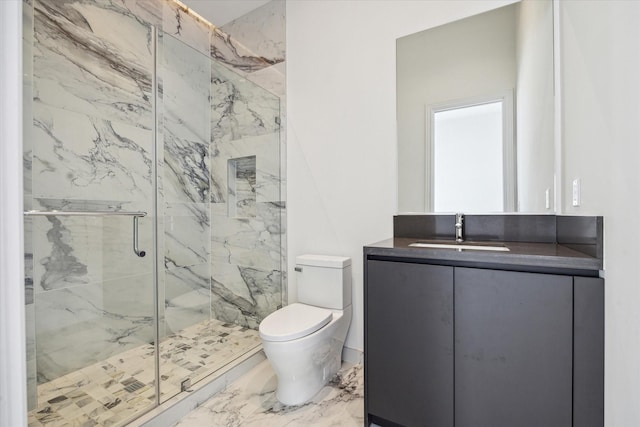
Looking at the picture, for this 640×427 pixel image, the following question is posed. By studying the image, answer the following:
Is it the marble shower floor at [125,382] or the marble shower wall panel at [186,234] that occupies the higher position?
the marble shower wall panel at [186,234]

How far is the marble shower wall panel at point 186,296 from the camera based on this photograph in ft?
7.29

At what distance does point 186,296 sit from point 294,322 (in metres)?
1.18

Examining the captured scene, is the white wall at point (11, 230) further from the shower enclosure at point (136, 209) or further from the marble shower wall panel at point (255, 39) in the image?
the marble shower wall panel at point (255, 39)

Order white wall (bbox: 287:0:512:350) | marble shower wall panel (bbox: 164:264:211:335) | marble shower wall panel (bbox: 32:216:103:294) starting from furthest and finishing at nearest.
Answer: marble shower wall panel (bbox: 164:264:211:335)
white wall (bbox: 287:0:512:350)
marble shower wall panel (bbox: 32:216:103:294)

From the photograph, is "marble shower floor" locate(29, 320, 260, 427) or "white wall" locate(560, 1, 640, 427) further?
"marble shower floor" locate(29, 320, 260, 427)

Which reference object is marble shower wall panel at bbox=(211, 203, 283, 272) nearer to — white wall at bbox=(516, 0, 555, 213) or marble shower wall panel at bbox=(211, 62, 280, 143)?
marble shower wall panel at bbox=(211, 62, 280, 143)

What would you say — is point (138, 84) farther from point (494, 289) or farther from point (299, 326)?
point (494, 289)

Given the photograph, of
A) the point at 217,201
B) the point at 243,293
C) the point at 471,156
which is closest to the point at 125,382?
the point at 243,293

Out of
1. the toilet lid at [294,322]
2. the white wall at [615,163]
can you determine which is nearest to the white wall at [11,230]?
Result: the toilet lid at [294,322]

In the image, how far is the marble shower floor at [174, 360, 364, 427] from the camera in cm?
151

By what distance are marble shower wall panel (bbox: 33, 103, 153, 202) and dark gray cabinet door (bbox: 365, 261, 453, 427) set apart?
5.13ft

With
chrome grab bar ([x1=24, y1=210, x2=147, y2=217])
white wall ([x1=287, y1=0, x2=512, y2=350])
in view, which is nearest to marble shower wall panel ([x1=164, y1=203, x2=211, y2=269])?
chrome grab bar ([x1=24, y1=210, x2=147, y2=217])

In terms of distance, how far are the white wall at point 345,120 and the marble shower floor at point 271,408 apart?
1.36 feet

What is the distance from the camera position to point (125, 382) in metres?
1.69
